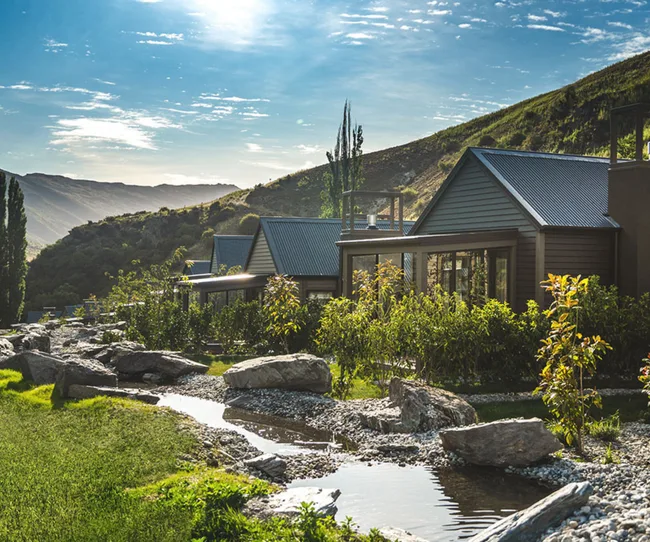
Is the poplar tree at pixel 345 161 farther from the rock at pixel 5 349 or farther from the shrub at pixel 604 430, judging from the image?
the shrub at pixel 604 430

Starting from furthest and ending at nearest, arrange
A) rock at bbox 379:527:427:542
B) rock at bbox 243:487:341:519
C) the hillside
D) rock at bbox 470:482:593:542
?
the hillside < rock at bbox 243:487:341:519 < rock at bbox 379:527:427:542 < rock at bbox 470:482:593:542

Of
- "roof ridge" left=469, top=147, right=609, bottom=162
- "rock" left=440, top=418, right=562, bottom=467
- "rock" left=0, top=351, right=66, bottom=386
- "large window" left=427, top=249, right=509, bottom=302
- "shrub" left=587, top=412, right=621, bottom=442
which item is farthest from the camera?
"roof ridge" left=469, top=147, right=609, bottom=162

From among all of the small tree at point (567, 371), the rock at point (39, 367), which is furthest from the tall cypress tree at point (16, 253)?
the small tree at point (567, 371)

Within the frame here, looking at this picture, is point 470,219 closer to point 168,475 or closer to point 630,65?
point 168,475

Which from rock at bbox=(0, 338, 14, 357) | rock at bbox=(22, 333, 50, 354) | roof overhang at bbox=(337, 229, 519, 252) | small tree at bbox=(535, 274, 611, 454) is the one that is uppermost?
roof overhang at bbox=(337, 229, 519, 252)

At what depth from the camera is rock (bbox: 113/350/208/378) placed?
17.3 m

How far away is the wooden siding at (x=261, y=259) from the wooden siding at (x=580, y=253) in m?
13.3

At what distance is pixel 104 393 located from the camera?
12.8 m

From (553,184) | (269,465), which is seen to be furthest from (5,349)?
(553,184)

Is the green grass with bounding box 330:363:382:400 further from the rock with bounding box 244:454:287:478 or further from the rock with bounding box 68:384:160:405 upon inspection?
the rock with bounding box 244:454:287:478

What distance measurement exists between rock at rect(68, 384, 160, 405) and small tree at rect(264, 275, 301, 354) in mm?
5462

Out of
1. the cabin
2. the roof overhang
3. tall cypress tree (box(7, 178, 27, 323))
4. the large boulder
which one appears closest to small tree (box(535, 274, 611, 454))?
the large boulder

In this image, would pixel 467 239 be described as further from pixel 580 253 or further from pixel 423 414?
pixel 423 414

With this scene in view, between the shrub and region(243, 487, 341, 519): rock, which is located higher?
region(243, 487, 341, 519): rock
